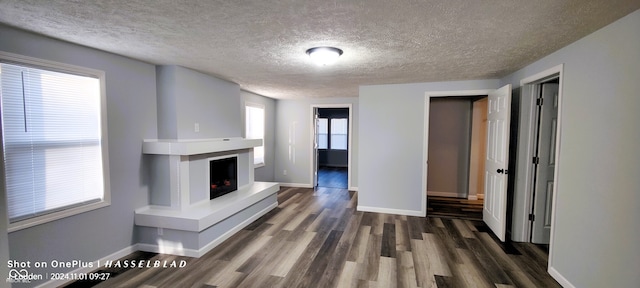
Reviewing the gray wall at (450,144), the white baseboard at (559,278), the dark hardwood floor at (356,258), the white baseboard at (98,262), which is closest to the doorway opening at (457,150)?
the gray wall at (450,144)

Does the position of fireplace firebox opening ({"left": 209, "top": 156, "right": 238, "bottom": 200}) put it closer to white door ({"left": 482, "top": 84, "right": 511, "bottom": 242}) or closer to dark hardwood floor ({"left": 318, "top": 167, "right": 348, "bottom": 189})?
dark hardwood floor ({"left": 318, "top": 167, "right": 348, "bottom": 189})

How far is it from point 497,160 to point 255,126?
451 cm

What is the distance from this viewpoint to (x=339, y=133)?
33.1 ft

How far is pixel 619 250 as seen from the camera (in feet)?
5.92

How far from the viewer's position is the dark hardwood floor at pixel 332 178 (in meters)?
6.77

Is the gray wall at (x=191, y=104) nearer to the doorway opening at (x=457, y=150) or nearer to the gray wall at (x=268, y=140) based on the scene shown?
the gray wall at (x=268, y=140)

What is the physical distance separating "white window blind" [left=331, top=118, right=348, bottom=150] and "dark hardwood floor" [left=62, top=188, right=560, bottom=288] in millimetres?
6121

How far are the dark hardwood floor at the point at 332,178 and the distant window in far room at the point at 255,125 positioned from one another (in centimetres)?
178

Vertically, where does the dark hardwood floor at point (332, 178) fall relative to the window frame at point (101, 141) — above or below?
below

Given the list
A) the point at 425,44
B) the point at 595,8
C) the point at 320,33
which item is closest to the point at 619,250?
the point at 595,8

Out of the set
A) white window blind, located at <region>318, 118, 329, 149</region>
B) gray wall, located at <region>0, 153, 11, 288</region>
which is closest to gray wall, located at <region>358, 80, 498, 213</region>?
gray wall, located at <region>0, 153, 11, 288</region>

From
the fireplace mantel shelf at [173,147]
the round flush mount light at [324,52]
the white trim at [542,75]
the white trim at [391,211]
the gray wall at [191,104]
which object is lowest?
the white trim at [391,211]

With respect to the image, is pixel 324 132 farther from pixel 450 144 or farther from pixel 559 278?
pixel 559 278

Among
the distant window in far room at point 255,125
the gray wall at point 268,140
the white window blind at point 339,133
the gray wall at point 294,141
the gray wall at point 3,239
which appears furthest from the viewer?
the white window blind at point 339,133
